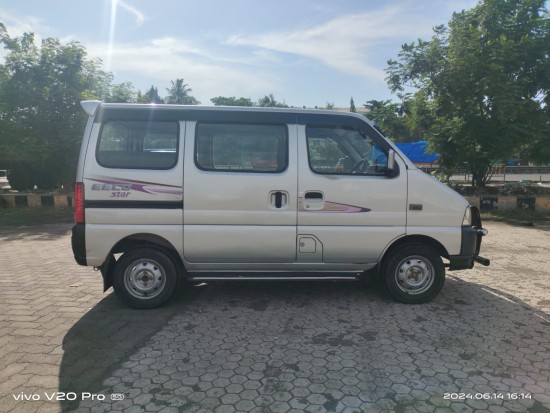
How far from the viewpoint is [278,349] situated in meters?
3.60

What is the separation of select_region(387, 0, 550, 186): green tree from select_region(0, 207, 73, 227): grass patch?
11.8 metres

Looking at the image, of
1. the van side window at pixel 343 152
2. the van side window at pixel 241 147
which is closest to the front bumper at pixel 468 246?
the van side window at pixel 343 152

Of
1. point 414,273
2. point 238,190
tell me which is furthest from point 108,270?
point 414,273

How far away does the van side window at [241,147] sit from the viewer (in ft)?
14.2

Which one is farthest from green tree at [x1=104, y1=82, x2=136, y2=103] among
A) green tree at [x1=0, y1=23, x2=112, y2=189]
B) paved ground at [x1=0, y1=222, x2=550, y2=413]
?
paved ground at [x1=0, y1=222, x2=550, y2=413]

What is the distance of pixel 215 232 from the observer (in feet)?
14.2

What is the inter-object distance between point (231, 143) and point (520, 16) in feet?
38.5

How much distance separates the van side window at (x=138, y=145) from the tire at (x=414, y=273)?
9.34 feet

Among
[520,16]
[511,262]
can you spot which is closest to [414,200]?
[511,262]

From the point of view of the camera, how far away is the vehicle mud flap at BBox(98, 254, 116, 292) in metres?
4.35

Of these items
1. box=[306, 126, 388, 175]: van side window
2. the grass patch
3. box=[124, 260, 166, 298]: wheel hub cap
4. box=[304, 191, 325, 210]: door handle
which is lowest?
box=[124, 260, 166, 298]: wheel hub cap

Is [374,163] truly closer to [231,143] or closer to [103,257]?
[231,143]

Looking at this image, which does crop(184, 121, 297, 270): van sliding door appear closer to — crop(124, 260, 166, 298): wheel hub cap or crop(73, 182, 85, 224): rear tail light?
crop(124, 260, 166, 298): wheel hub cap

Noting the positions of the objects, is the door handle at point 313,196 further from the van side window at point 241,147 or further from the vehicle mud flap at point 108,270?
the vehicle mud flap at point 108,270
